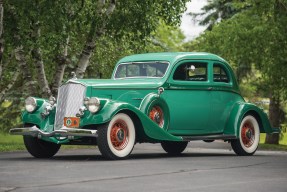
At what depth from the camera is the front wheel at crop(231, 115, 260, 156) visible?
617 inches

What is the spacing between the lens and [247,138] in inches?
626

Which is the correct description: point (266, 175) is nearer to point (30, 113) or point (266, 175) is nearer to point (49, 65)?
point (30, 113)

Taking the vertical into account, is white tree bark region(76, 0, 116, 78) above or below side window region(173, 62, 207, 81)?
above

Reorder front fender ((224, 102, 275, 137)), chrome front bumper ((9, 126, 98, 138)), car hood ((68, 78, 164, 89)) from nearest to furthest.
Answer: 1. chrome front bumper ((9, 126, 98, 138))
2. car hood ((68, 78, 164, 89))
3. front fender ((224, 102, 275, 137))

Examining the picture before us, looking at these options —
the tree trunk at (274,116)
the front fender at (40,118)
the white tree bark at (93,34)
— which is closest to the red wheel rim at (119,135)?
the front fender at (40,118)

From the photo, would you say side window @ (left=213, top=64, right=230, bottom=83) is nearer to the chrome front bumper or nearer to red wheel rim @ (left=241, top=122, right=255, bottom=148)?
red wheel rim @ (left=241, top=122, right=255, bottom=148)

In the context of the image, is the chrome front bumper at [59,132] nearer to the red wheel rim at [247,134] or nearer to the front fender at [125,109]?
the front fender at [125,109]

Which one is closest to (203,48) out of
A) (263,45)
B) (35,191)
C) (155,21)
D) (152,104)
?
(263,45)

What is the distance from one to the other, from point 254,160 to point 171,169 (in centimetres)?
316

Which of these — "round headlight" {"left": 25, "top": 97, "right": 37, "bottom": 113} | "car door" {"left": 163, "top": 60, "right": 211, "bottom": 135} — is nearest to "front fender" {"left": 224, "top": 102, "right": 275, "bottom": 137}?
"car door" {"left": 163, "top": 60, "right": 211, "bottom": 135}

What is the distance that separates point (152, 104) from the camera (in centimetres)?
1394

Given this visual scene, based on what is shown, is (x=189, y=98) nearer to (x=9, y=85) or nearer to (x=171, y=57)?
(x=171, y=57)

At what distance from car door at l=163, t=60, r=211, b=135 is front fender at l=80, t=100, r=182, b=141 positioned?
56 cm

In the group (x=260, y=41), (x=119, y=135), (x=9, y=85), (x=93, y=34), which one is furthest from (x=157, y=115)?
(x=9, y=85)
